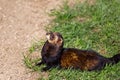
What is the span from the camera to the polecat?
18.0ft

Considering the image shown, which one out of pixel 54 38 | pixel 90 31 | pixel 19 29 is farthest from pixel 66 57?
pixel 19 29

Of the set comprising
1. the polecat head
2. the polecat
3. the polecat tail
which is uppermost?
the polecat head

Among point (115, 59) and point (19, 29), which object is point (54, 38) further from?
point (19, 29)

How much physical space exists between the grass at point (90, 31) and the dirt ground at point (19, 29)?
0.16 m

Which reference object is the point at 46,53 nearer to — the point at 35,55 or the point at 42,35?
the point at 35,55

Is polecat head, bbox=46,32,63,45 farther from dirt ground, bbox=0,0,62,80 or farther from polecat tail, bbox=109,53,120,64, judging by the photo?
polecat tail, bbox=109,53,120,64

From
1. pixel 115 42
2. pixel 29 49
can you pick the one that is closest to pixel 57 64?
pixel 29 49

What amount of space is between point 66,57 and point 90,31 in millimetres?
1202

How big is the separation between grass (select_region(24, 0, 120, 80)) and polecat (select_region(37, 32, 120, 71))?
87mm

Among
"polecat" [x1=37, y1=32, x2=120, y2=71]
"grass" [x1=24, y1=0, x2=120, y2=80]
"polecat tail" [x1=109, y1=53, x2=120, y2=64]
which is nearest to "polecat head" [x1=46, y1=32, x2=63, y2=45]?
"polecat" [x1=37, y1=32, x2=120, y2=71]

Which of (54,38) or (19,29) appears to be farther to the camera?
(19,29)

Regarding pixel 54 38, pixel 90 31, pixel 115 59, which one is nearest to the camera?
pixel 54 38

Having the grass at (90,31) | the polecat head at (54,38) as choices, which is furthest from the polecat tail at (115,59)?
the polecat head at (54,38)

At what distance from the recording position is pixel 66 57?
553 cm
